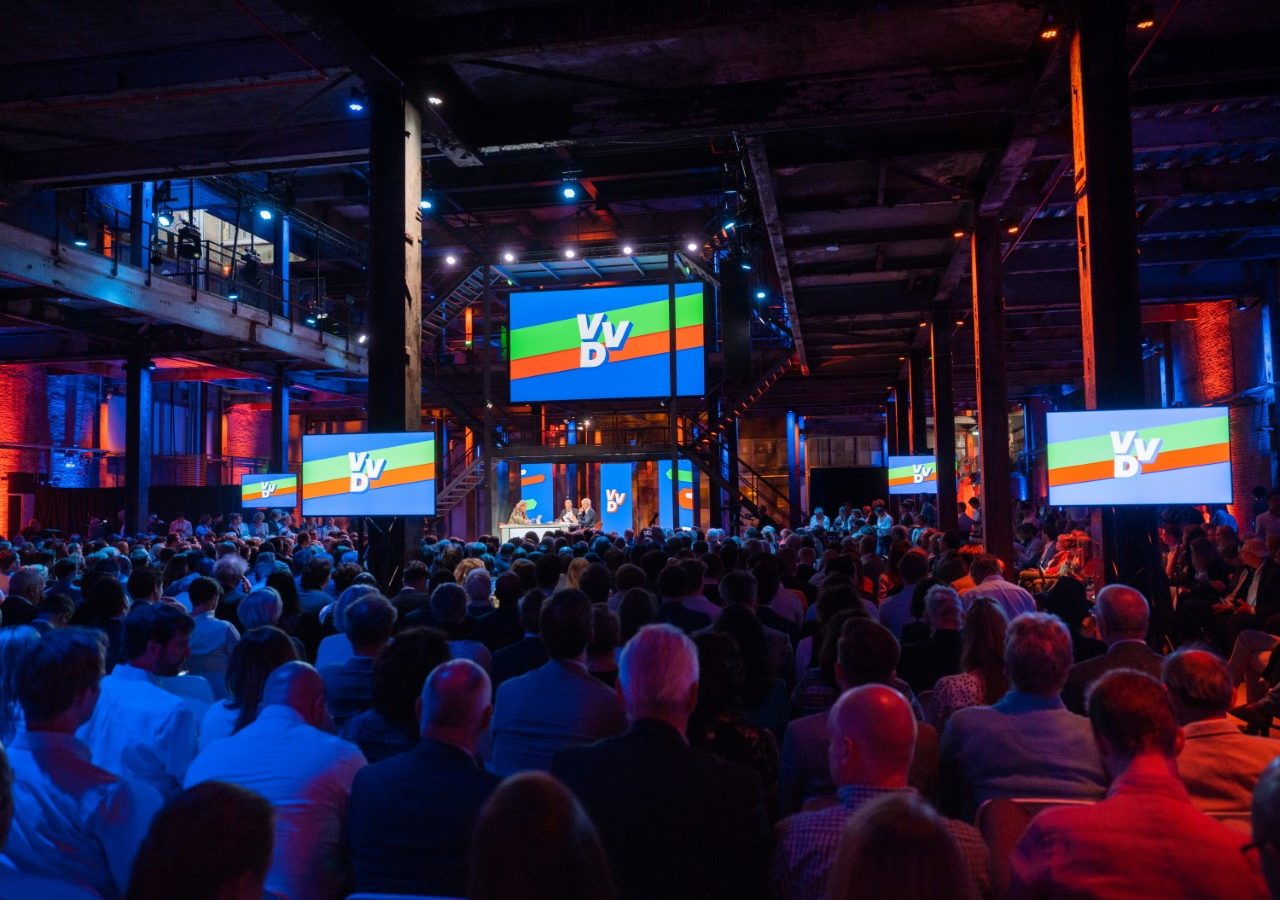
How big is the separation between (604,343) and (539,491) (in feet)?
20.4

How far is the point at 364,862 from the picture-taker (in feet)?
8.23

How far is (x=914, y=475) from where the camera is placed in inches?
703

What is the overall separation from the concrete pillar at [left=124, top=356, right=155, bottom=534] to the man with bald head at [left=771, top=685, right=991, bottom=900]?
22.0 meters

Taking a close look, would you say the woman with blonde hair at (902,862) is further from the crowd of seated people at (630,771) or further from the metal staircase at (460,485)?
the metal staircase at (460,485)

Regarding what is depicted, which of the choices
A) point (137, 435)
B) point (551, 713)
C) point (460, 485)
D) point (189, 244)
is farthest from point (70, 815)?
point (460, 485)

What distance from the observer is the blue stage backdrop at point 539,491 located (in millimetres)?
25031

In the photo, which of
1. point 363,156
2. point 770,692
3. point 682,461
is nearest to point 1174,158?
point 363,156

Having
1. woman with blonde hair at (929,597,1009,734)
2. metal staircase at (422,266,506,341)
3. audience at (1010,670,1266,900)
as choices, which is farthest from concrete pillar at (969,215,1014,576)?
metal staircase at (422,266,506,341)

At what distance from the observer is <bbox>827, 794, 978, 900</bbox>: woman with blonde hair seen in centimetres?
139

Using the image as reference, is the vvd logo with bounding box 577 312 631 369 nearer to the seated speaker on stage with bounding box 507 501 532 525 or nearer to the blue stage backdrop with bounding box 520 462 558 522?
the seated speaker on stage with bounding box 507 501 532 525

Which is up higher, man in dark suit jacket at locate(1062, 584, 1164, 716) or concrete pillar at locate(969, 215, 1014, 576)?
concrete pillar at locate(969, 215, 1014, 576)

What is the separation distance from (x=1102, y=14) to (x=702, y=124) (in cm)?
342

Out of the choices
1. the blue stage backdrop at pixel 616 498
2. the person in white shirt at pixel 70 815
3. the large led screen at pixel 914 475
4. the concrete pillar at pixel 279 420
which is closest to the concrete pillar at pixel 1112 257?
the person in white shirt at pixel 70 815

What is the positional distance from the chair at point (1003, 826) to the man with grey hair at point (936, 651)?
217cm
